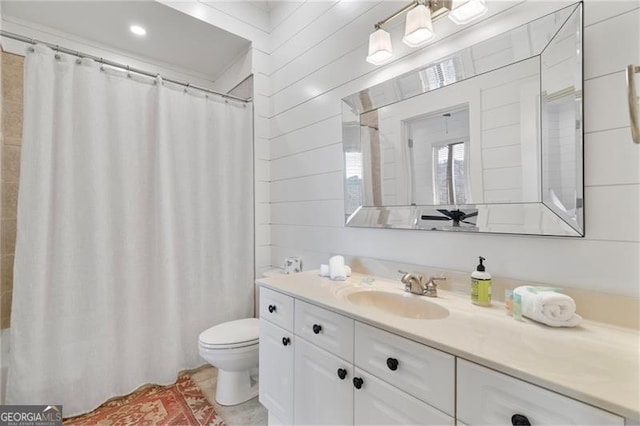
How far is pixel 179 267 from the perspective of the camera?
2016 millimetres

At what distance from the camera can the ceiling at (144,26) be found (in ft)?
6.34

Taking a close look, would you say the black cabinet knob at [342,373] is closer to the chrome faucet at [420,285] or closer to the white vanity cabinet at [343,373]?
the white vanity cabinet at [343,373]

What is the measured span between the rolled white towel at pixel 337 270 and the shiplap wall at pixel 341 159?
17cm

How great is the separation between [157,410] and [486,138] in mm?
2264

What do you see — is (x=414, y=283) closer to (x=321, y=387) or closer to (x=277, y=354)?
(x=321, y=387)

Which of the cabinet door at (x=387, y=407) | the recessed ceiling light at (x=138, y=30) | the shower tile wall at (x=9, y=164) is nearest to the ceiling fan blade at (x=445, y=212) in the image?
the cabinet door at (x=387, y=407)

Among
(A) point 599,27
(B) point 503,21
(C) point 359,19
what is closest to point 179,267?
(C) point 359,19

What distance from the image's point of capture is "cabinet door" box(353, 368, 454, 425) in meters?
0.80

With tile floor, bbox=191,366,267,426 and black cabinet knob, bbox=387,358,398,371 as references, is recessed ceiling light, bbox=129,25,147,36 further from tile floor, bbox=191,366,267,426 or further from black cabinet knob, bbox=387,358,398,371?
black cabinet knob, bbox=387,358,398,371

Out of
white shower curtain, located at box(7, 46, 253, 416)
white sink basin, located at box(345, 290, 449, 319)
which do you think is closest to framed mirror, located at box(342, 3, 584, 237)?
white sink basin, located at box(345, 290, 449, 319)

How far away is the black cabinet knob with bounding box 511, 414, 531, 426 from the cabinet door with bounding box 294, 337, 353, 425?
52 cm

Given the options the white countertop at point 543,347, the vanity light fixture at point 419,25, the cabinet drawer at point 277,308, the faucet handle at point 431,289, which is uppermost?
the vanity light fixture at point 419,25

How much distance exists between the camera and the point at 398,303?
1286 millimetres

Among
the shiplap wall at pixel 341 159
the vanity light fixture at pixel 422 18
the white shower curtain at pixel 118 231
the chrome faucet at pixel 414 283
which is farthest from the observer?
the white shower curtain at pixel 118 231
